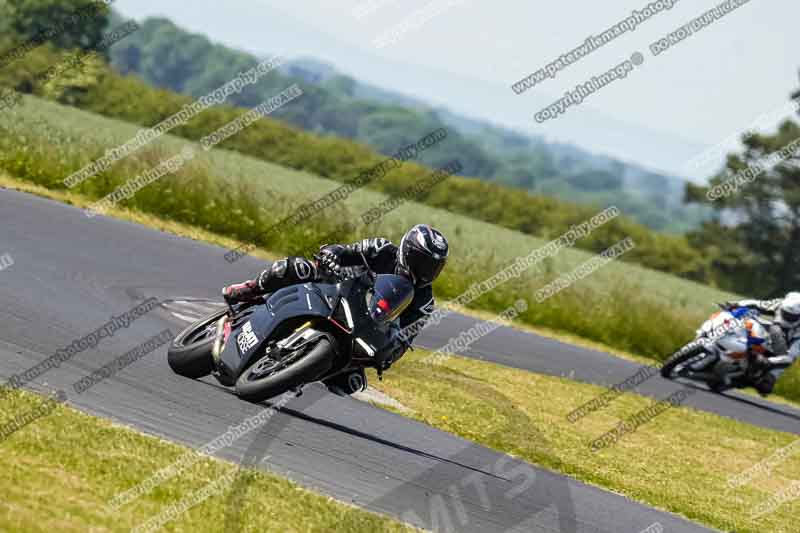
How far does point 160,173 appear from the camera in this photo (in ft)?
69.3

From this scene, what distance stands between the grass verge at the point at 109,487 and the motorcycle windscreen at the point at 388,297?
1.72 meters

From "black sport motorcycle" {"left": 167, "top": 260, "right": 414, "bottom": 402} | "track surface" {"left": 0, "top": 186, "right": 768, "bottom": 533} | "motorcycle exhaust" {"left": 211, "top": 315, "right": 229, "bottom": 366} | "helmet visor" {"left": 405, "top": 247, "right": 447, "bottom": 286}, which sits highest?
"helmet visor" {"left": 405, "top": 247, "right": 447, "bottom": 286}

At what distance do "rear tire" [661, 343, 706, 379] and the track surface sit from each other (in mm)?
8322

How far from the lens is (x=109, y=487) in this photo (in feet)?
19.2

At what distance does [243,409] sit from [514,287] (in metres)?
14.6

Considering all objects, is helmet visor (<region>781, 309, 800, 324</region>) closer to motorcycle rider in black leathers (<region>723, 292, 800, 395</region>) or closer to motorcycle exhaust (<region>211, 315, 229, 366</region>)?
motorcycle rider in black leathers (<region>723, 292, 800, 395</region>)

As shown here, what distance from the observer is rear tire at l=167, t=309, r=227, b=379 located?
29.0 feet

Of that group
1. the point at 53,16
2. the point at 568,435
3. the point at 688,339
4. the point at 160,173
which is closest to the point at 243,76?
the point at 160,173

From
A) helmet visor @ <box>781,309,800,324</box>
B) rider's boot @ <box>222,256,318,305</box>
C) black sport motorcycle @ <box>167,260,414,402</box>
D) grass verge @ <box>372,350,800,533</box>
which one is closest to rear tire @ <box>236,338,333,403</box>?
black sport motorcycle @ <box>167,260,414,402</box>

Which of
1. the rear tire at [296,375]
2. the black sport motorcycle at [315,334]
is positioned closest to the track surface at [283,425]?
the rear tire at [296,375]

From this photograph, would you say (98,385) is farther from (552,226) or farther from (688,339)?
(552,226)

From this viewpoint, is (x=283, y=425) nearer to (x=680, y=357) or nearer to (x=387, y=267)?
(x=387, y=267)

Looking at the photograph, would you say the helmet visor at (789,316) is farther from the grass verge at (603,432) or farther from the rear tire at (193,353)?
the rear tire at (193,353)

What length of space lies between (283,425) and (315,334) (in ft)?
2.57
